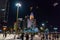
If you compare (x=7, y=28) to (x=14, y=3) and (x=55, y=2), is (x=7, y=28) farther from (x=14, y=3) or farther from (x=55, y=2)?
(x=55, y=2)

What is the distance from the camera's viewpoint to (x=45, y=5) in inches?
54.9

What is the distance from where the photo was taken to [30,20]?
4.48 ft

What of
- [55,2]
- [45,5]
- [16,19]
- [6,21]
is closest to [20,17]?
[16,19]

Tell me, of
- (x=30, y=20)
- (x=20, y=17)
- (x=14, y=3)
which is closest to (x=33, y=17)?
(x=30, y=20)

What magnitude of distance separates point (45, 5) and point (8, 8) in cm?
44

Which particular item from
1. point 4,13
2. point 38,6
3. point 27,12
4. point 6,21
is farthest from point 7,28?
point 38,6

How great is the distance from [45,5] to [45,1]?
0.05m

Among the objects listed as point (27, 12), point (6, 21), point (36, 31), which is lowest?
point (36, 31)

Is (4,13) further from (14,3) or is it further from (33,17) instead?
(33,17)

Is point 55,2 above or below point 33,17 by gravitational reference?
above

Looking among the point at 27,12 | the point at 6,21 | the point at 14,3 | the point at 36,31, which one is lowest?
the point at 36,31

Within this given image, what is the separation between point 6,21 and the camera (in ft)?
4.49

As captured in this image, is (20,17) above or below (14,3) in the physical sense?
below

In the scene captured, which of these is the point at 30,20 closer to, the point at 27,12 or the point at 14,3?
the point at 27,12
